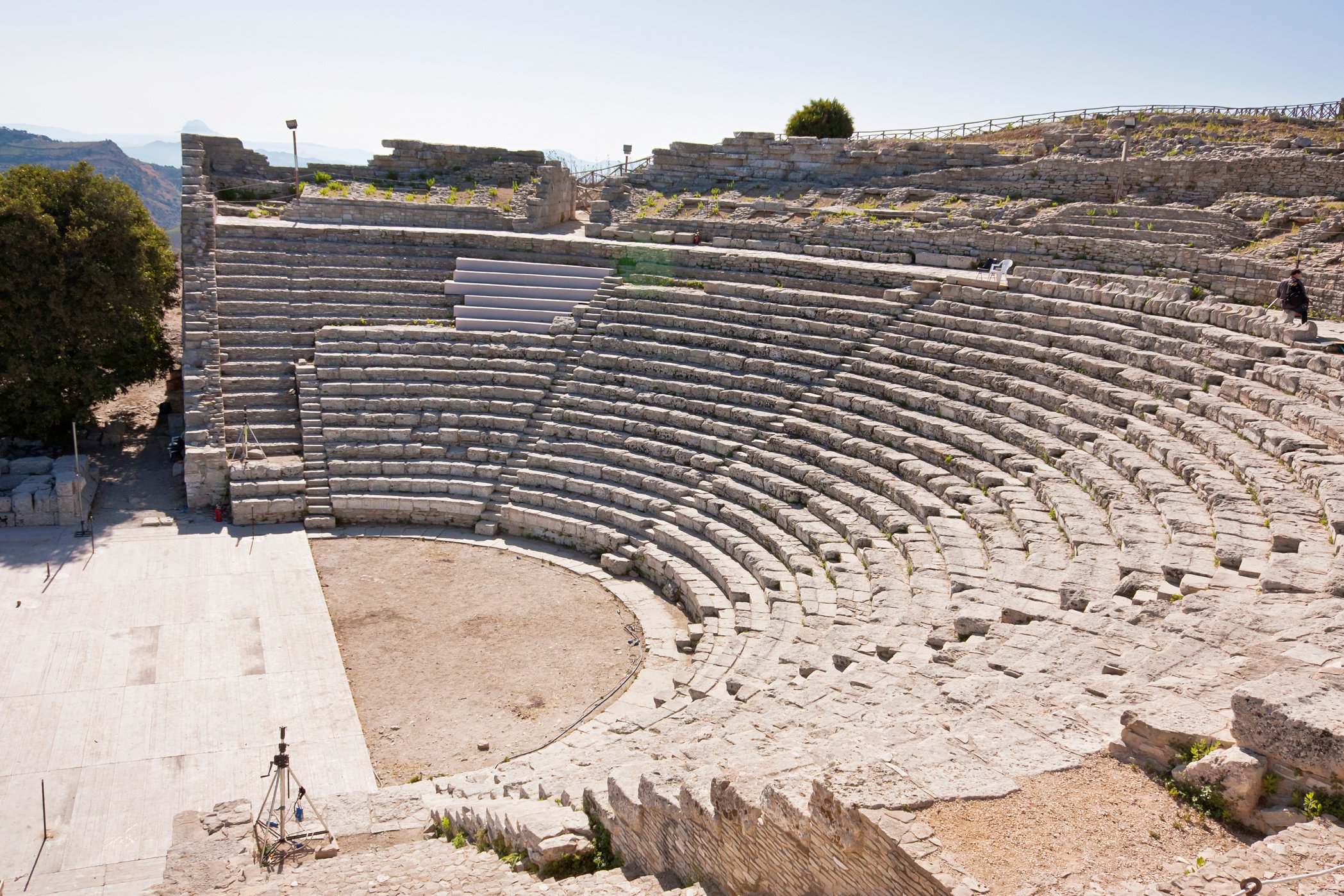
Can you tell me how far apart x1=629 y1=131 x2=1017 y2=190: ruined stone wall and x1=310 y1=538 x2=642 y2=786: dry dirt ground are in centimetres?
1525

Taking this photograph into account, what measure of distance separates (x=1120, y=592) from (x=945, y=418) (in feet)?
19.1

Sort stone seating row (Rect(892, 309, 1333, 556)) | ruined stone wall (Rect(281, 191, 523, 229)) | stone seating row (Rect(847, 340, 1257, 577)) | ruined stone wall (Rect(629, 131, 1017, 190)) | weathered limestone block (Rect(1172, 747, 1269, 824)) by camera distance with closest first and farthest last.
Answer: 1. weathered limestone block (Rect(1172, 747, 1269, 824))
2. stone seating row (Rect(892, 309, 1333, 556))
3. stone seating row (Rect(847, 340, 1257, 577))
4. ruined stone wall (Rect(281, 191, 523, 229))
5. ruined stone wall (Rect(629, 131, 1017, 190))

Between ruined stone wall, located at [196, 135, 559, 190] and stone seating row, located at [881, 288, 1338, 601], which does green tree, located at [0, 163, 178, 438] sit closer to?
ruined stone wall, located at [196, 135, 559, 190]

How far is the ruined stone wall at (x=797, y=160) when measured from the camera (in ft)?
86.8

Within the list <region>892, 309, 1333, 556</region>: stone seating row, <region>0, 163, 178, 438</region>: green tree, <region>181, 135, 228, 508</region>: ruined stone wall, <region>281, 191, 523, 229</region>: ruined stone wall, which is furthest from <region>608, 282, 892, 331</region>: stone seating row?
<region>0, 163, 178, 438</region>: green tree

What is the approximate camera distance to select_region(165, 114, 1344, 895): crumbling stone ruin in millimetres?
6492

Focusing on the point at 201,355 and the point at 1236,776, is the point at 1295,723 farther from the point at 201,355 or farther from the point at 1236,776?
the point at 201,355

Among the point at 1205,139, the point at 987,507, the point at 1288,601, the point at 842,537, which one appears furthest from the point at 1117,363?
the point at 1205,139

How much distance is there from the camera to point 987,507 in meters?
12.6

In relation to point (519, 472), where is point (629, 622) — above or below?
below

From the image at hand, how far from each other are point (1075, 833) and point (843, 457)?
32.5 feet

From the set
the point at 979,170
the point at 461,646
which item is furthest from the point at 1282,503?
the point at 979,170

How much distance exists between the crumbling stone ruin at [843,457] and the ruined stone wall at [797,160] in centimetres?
9

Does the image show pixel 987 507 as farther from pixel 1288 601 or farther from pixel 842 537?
pixel 1288 601
